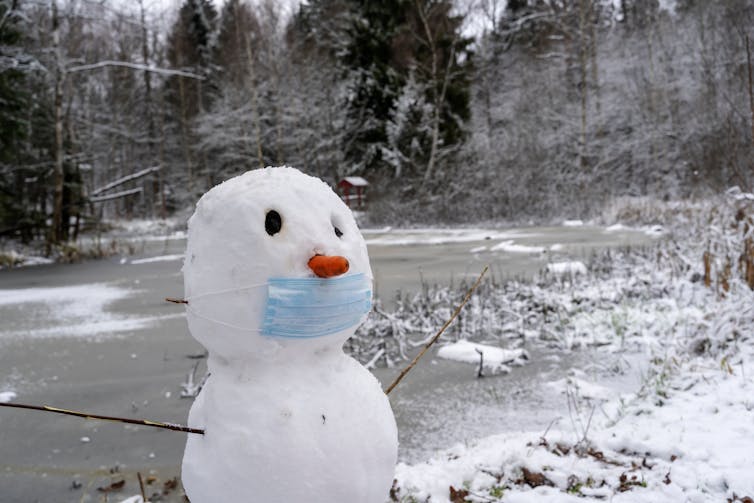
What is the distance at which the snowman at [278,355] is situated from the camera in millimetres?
1141

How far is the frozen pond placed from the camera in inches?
104

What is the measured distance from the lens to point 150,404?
3363mm

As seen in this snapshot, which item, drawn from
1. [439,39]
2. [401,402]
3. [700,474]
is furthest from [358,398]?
[439,39]

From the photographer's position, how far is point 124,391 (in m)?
3.61

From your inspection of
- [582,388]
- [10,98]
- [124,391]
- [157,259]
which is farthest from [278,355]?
[10,98]

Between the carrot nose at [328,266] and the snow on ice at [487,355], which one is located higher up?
the carrot nose at [328,266]

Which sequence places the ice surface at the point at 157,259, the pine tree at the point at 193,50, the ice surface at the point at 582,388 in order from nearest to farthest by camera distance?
the ice surface at the point at 582,388 < the ice surface at the point at 157,259 < the pine tree at the point at 193,50

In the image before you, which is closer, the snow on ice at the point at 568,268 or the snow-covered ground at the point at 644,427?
the snow-covered ground at the point at 644,427

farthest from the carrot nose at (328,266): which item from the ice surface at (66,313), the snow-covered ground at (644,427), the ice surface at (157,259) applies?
the ice surface at (157,259)

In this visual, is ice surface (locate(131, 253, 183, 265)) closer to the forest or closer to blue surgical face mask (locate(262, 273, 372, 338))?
the forest

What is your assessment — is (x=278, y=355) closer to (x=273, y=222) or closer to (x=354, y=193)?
(x=273, y=222)

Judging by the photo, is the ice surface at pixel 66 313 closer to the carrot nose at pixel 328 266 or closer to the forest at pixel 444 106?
the carrot nose at pixel 328 266

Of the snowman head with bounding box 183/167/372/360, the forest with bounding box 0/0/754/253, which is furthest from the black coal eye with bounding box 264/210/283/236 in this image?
the forest with bounding box 0/0/754/253

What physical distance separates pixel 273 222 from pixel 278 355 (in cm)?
32
